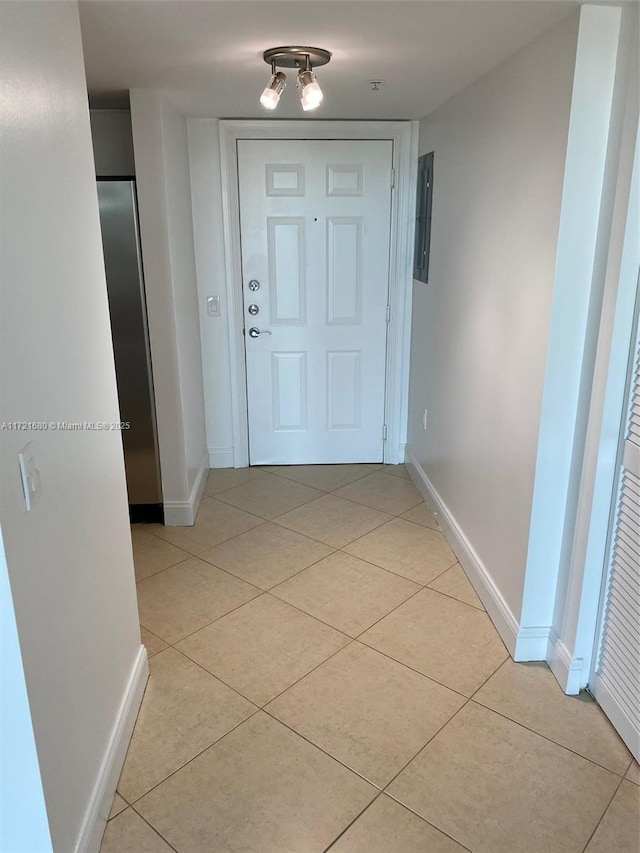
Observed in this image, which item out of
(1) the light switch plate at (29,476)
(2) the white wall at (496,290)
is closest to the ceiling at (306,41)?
(2) the white wall at (496,290)

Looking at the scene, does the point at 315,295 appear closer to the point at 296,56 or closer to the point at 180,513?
the point at 180,513

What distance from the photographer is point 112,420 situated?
6.18 feet

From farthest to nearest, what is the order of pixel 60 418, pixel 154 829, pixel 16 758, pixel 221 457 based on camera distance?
pixel 221 457
pixel 154 829
pixel 60 418
pixel 16 758

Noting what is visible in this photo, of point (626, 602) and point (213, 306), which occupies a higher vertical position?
point (213, 306)

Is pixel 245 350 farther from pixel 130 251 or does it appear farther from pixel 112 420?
pixel 112 420

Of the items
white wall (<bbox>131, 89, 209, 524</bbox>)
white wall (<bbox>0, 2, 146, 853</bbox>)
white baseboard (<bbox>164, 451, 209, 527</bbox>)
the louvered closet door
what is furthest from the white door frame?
the louvered closet door

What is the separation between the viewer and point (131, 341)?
10.2 feet

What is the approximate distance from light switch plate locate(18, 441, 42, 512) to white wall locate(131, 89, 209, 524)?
6.18 feet

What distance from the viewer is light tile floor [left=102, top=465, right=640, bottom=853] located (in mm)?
1664

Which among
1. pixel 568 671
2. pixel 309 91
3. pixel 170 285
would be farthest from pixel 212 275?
pixel 568 671

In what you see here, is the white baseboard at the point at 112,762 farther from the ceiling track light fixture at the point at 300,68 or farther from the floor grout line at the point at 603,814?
the ceiling track light fixture at the point at 300,68

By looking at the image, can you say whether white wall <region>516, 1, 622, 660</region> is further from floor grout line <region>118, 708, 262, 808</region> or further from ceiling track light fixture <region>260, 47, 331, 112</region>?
floor grout line <region>118, 708, 262, 808</region>

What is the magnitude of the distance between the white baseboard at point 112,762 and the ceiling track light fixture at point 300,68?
77.2 inches

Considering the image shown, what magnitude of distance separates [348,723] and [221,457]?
2.37 m
